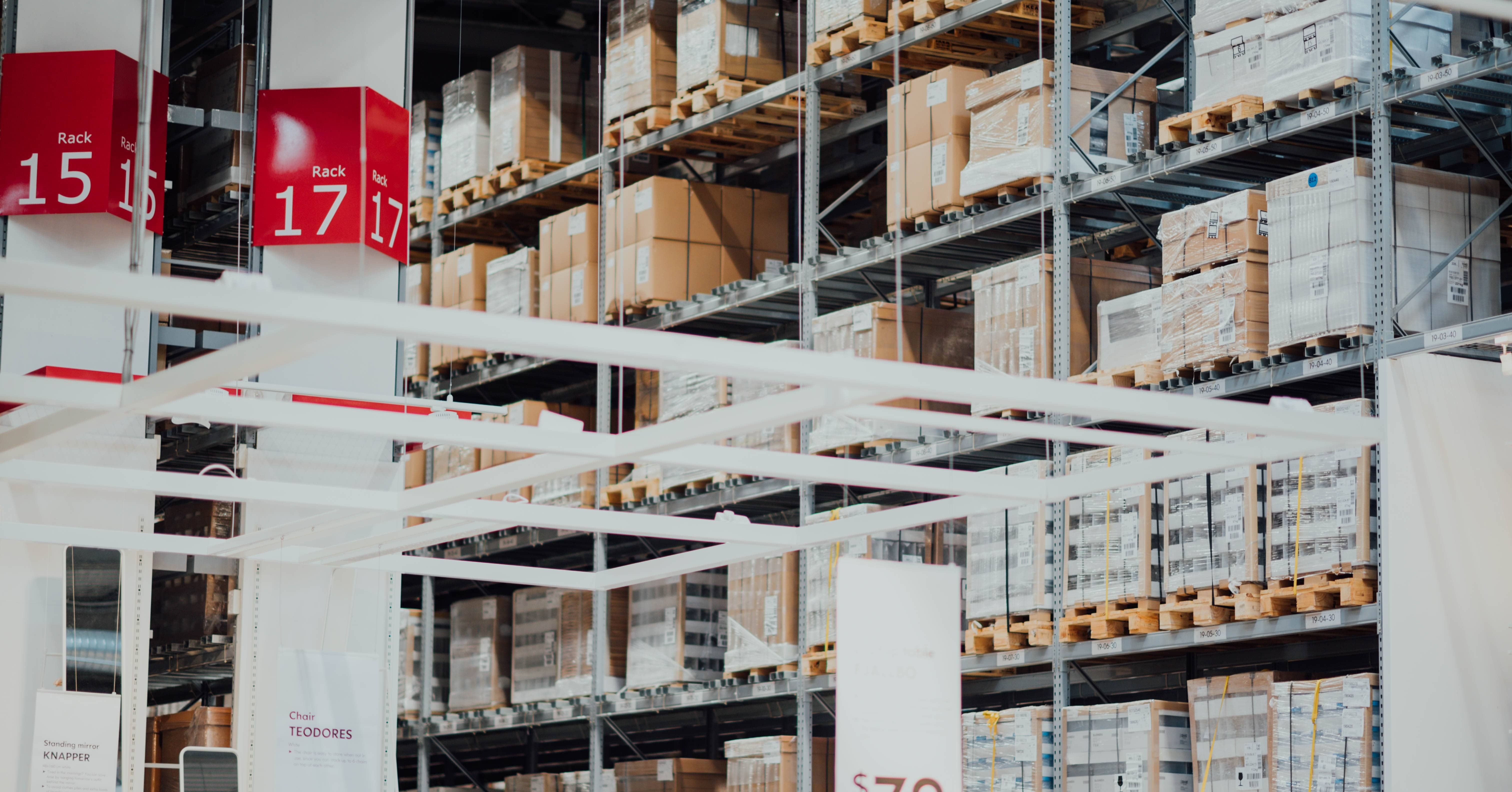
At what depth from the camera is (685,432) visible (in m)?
4.97

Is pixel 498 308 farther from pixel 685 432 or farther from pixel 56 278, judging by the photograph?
pixel 56 278

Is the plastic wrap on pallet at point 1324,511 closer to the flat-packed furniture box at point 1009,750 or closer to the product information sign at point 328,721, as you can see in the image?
the flat-packed furniture box at point 1009,750

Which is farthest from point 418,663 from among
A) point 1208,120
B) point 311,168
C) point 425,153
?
point 1208,120

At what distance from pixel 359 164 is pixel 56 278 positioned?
595 centimetres

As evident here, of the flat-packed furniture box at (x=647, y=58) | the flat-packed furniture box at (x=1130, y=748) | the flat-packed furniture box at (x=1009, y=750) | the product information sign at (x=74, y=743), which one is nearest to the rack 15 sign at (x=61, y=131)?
the product information sign at (x=74, y=743)

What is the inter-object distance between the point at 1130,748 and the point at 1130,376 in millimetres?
1655

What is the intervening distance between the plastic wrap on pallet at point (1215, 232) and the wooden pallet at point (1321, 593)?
139 centimetres

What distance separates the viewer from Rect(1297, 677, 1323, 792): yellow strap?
7.31 m

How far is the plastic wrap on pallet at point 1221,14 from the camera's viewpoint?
8125 mm

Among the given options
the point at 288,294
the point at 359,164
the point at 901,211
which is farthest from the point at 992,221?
the point at 288,294

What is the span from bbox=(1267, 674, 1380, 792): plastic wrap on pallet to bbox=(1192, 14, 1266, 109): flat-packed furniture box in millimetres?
2448

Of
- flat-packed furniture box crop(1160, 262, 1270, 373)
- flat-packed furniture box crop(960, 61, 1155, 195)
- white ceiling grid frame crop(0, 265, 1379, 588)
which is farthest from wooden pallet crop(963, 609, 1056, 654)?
white ceiling grid frame crop(0, 265, 1379, 588)

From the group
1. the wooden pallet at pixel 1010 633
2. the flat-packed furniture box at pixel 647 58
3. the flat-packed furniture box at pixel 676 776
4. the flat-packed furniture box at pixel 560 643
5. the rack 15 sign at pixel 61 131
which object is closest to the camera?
the wooden pallet at pixel 1010 633

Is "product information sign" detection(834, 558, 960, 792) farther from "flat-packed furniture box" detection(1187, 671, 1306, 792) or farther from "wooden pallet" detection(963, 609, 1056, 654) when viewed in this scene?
"wooden pallet" detection(963, 609, 1056, 654)
